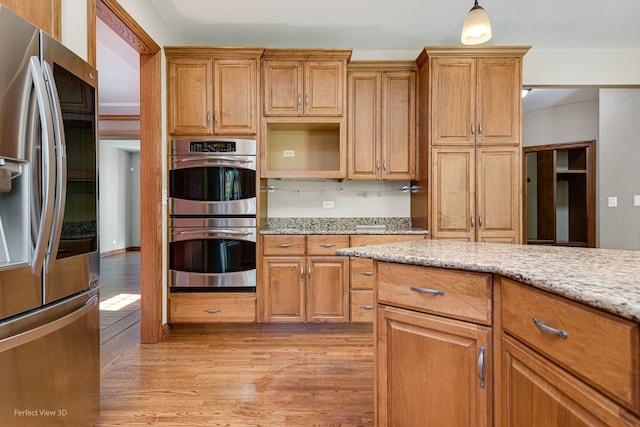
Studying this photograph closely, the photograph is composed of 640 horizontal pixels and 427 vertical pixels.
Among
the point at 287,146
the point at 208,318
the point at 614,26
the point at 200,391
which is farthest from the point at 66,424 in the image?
the point at 614,26

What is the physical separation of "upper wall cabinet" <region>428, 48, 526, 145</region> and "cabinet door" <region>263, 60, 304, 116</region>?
122cm

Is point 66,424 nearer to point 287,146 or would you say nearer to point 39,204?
point 39,204

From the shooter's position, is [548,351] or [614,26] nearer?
[548,351]

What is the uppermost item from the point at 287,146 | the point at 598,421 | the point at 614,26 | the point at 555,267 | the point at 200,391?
the point at 614,26

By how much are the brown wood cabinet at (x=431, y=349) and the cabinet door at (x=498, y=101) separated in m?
2.18

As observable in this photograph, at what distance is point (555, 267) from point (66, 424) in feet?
6.35

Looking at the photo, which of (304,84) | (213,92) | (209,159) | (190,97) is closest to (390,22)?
(304,84)

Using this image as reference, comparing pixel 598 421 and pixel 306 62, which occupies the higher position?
pixel 306 62

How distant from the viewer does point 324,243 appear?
2904mm

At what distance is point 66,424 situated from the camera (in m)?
1.33

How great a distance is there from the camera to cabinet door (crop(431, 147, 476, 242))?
9.59 feet

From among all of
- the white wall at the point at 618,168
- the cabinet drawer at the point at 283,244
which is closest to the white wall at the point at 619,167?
the white wall at the point at 618,168

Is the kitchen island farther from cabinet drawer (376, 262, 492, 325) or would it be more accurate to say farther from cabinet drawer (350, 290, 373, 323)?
cabinet drawer (350, 290, 373, 323)

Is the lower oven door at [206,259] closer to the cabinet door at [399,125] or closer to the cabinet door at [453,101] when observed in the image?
the cabinet door at [399,125]
